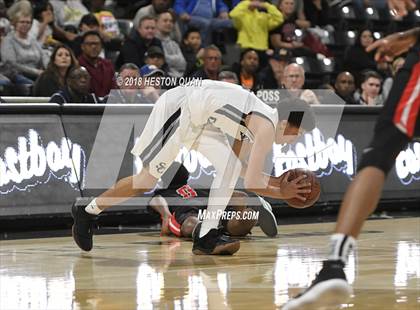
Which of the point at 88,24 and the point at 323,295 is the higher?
the point at 88,24

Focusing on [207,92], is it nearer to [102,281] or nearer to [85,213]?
[85,213]

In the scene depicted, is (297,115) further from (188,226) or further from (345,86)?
(345,86)

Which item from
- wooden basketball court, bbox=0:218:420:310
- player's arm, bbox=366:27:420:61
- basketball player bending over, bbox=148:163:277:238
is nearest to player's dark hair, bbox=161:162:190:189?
basketball player bending over, bbox=148:163:277:238

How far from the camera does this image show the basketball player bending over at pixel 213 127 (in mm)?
8203

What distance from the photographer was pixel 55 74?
12625mm

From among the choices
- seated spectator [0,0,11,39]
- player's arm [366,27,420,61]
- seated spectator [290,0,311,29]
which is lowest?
player's arm [366,27,420,61]

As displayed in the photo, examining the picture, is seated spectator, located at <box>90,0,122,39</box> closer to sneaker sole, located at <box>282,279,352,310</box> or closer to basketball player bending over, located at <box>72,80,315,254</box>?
basketball player bending over, located at <box>72,80,315,254</box>

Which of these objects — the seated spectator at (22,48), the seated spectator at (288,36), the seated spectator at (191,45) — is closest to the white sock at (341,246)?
the seated spectator at (22,48)

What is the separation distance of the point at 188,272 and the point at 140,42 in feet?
25.4

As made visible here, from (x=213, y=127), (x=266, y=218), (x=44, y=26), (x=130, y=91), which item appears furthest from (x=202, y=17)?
(x=213, y=127)

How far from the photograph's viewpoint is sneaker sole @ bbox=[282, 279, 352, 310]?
185 inches

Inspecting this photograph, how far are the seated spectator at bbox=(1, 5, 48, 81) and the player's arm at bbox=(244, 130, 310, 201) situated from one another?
6232mm

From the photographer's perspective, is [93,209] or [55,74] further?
[55,74]

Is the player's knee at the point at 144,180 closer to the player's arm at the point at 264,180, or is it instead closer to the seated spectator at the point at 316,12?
the player's arm at the point at 264,180
